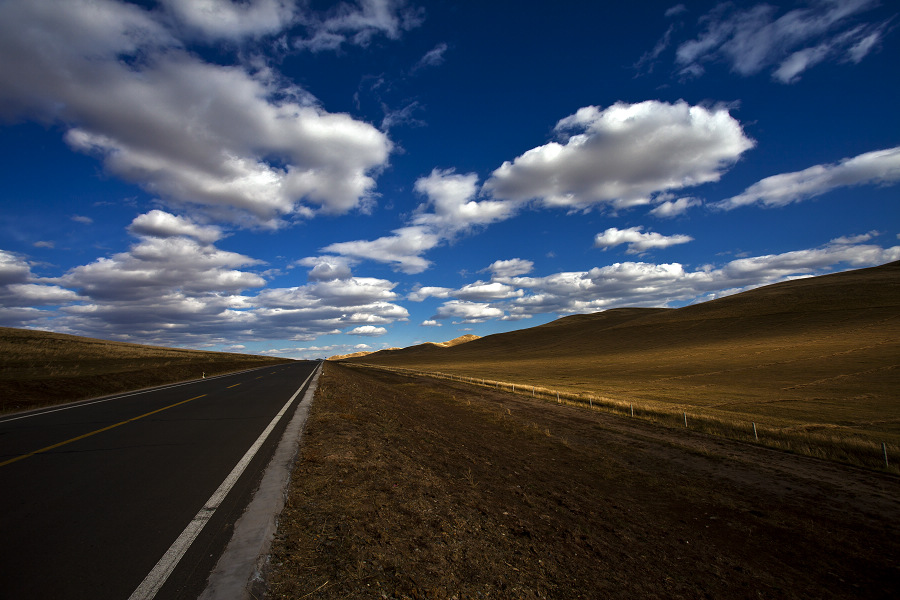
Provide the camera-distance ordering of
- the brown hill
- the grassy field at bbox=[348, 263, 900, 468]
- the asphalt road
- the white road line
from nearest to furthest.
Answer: the white road line < the asphalt road < the grassy field at bbox=[348, 263, 900, 468] < the brown hill

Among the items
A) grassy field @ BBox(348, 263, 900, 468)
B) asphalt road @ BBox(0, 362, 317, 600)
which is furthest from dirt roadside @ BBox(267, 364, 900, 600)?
grassy field @ BBox(348, 263, 900, 468)

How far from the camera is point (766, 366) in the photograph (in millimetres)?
45969

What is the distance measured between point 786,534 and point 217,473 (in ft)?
33.5

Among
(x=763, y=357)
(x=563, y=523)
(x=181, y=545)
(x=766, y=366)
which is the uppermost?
(x=763, y=357)

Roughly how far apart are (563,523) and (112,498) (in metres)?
6.61

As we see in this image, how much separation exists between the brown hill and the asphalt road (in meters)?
25.8

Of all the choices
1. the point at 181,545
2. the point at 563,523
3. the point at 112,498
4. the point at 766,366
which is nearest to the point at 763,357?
the point at 766,366

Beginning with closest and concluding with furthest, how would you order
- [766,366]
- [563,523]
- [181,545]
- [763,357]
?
1. [181,545]
2. [563,523]
3. [766,366]
4. [763,357]

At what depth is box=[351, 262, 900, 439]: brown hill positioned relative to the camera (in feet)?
90.2

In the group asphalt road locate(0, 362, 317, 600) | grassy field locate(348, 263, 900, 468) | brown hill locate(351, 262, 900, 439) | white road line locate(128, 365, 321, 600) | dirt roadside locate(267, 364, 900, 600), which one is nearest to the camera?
white road line locate(128, 365, 321, 600)

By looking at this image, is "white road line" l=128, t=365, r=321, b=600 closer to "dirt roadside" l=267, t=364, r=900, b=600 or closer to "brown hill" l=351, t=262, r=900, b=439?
"dirt roadside" l=267, t=364, r=900, b=600

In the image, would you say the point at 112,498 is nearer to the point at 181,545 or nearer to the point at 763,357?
the point at 181,545

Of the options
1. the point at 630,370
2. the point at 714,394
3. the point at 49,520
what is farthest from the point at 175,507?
the point at 630,370

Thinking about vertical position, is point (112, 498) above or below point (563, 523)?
above
